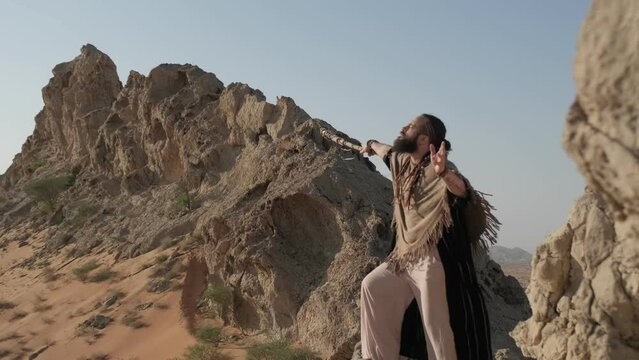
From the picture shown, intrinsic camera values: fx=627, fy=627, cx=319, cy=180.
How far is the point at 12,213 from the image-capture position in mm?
20172

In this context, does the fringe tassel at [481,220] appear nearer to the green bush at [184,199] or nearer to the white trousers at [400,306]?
the white trousers at [400,306]

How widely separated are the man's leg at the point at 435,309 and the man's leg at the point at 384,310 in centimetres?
19

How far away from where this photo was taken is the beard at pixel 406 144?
3.42 m

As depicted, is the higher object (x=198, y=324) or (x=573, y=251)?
(x=573, y=251)

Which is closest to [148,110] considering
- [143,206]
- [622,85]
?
[143,206]

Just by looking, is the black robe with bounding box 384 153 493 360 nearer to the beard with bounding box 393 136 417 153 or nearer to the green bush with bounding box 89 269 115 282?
the beard with bounding box 393 136 417 153

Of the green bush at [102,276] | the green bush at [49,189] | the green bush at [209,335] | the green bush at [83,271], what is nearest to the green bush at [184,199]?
the green bush at [102,276]

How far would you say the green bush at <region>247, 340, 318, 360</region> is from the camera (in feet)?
18.3

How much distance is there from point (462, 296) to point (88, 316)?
7.16 metres

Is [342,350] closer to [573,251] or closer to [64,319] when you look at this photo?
[573,251]

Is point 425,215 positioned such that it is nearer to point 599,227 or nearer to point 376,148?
point 376,148

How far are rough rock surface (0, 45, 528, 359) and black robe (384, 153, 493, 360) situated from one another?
1548 millimetres

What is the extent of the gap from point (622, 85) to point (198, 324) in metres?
6.54

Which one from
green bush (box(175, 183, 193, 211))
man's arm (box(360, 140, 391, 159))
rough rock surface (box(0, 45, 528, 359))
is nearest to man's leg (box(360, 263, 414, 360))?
man's arm (box(360, 140, 391, 159))
